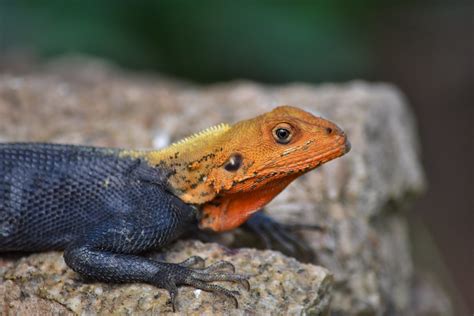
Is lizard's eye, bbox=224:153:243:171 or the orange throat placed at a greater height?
lizard's eye, bbox=224:153:243:171

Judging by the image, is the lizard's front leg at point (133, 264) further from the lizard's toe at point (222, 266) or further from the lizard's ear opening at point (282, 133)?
the lizard's ear opening at point (282, 133)

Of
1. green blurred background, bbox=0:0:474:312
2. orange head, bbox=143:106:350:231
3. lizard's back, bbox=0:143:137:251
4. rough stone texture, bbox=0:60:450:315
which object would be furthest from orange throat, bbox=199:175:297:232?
green blurred background, bbox=0:0:474:312

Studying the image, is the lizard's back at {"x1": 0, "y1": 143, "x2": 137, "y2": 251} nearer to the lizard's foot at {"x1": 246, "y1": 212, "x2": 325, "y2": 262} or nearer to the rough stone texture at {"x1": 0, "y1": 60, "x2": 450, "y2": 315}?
the rough stone texture at {"x1": 0, "y1": 60, "x2": 450, "y2": 315}

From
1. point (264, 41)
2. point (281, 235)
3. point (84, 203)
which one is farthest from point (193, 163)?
point (264, 41)

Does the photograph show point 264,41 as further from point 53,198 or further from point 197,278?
point 197,278

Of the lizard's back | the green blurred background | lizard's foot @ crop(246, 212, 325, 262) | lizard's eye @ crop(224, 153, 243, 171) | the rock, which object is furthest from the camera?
the green blurred background

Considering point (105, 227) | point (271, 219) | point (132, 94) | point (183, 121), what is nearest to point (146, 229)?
point (105, 227)

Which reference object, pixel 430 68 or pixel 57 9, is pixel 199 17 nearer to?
pixel 57 9
